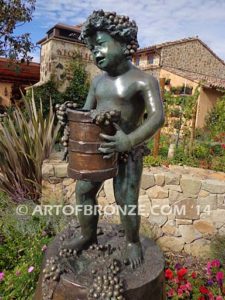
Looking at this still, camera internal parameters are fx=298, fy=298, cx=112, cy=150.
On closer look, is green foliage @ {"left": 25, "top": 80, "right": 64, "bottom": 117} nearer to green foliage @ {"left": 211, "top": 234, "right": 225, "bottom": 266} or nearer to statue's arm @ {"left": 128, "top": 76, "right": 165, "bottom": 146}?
green foliage @ {"left": 211, "top": 234, "right": 225, "bottom": 266}

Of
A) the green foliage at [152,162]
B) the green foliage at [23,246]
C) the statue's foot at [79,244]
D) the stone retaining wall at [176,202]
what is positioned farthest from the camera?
the green foliage at [152,162]

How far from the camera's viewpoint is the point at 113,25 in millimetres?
1422

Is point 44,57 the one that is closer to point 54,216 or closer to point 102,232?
point 54,216

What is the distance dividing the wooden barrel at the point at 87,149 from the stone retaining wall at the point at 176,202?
276 centimetres

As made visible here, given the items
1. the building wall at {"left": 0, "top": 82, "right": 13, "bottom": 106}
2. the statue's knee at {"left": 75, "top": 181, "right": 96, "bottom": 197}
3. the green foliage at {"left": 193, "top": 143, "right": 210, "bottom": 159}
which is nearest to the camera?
the statue's knee at {"left": 75, "top": 181, "right": 96, "bottom": 197}

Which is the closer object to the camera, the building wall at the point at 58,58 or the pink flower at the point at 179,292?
the pink flower at the point at 179,292

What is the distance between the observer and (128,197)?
1659mm

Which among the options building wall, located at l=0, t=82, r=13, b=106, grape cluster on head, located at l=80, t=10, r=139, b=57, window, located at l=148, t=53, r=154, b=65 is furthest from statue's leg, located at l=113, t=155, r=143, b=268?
window, located at l=148, t=53, r=154, b=65

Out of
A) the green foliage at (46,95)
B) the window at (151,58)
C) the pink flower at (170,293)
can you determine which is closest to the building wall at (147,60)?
the window at (151,58)

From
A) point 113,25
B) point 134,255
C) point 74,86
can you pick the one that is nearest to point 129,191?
point 134,255

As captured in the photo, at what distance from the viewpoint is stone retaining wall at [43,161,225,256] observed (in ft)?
13.4

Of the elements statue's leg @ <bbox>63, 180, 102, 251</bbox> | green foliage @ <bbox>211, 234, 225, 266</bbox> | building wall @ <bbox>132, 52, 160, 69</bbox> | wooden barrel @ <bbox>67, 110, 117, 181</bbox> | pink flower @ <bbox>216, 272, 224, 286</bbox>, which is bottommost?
green foliage @ <bbox>211, 234, 225, 266</bbox>

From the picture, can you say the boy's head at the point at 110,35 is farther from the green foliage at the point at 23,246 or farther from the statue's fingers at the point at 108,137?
the green foliage at the point at 23,246

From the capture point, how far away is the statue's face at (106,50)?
145cm
